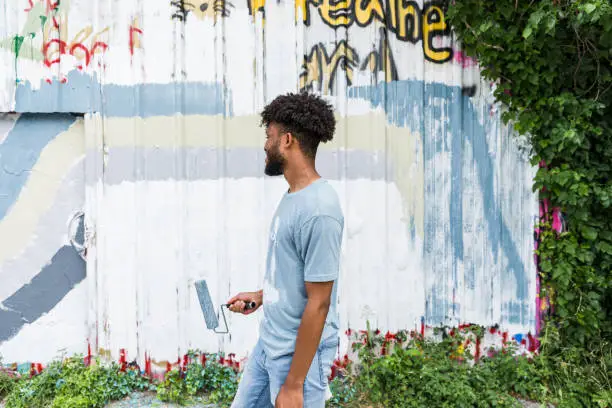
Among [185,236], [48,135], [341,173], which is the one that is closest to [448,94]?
[341,173]

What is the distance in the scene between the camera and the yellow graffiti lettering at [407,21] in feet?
12.3

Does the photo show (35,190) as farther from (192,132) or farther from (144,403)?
(144,403)

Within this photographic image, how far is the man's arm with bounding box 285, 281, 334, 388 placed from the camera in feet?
6.03

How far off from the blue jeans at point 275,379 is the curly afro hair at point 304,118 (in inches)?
34.2

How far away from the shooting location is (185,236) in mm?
3576

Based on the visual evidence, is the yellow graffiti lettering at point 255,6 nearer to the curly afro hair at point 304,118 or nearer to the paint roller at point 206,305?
the curly afro hair at point 304,118

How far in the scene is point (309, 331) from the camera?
6.02ft

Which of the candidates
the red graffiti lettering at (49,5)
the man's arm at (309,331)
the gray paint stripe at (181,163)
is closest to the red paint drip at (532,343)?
the gray paint stripe at (181,163)

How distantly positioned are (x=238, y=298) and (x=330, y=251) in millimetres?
750

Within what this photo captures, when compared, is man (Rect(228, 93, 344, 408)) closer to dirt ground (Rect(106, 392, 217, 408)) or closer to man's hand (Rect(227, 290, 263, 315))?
man's hand (Rect(227, 290, 263, 315))

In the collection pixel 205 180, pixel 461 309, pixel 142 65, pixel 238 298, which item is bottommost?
pixel 461 309

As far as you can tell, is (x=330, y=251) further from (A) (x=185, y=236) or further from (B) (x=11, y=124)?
(B) (x=11, y=124)

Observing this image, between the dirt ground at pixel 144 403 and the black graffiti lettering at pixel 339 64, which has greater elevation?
the black graffiti lettering at pixel 339 64

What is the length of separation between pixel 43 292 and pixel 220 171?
1.66 m
